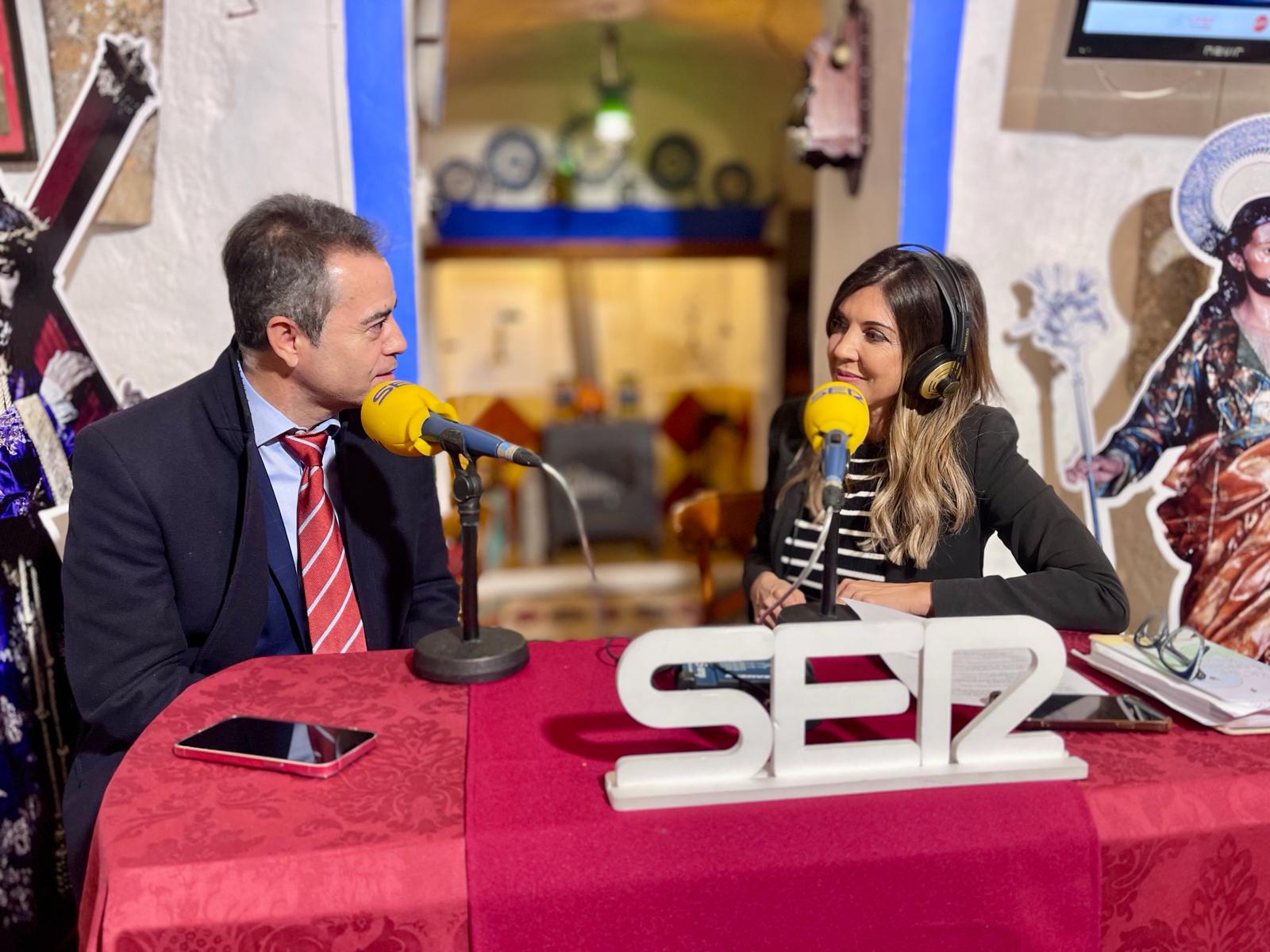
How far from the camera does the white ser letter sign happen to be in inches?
50.4

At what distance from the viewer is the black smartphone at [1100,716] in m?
1.45

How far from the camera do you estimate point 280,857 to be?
3.79 ft

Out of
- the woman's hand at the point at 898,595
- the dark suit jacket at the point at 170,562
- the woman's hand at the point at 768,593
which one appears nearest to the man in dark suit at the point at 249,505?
the dark suit jacket at the point at 170,562

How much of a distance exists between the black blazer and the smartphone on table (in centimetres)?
110

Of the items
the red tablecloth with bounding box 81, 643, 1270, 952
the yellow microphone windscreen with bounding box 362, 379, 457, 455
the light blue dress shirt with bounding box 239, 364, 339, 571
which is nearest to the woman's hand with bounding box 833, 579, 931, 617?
the red tablecloth with bounding box 81, 643, 1270, 952

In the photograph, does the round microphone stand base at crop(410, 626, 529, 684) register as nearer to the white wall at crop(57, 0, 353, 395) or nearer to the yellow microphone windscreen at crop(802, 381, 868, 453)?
the yellow microphone windscreen at crop(802, 381, 868, 453)

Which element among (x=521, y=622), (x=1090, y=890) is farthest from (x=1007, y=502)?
(x=521, y=622)

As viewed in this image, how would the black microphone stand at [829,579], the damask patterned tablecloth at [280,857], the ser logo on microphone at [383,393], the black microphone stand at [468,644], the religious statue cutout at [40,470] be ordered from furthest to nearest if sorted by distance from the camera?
the religious statue cutout at [40,470] < the ser logo on microphone at [383,393] < the black microphone stand at [468,644] < the black microphone stand at [829,579] < the damask patterned tablecloth at [280,857]

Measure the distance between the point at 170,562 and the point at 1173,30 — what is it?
113 inches

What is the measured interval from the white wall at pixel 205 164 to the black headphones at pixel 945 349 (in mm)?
1787

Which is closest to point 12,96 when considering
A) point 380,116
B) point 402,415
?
point 380,116

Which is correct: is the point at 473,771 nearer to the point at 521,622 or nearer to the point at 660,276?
the point at 521,622

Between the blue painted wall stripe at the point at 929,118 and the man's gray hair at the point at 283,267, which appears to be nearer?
the man's gray hair at the point at 283,267

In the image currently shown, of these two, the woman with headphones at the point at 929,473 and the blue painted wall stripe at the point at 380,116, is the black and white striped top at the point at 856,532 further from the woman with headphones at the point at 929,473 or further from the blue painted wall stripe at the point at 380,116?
the blue painted wall stripe at the point at 380,116
